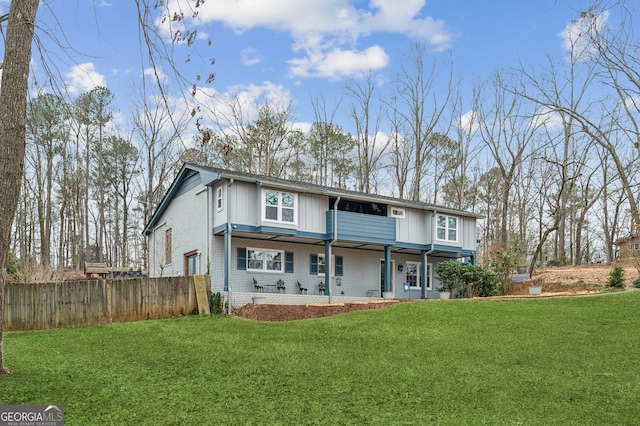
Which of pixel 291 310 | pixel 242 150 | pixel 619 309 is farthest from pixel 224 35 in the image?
pixel 242 150

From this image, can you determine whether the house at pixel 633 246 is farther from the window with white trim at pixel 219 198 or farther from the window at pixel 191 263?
the window at pixel 191 263

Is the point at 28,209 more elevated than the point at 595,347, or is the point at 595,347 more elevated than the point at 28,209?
the point at 28,209

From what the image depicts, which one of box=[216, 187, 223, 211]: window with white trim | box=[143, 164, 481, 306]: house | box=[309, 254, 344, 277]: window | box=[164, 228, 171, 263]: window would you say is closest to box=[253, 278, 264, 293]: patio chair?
box=[143, 164, 481, 306]: house

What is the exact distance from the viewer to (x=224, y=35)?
5.91 meters

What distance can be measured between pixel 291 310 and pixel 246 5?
40.7ft

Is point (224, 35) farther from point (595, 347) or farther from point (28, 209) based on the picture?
point (28, 209)

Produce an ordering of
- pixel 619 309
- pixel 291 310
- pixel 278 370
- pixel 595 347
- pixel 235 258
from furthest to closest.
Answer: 1. pixel 235 258
2. pixel 291 310
3. pixel 619 309
4. pixel 595 347
5. pixel 278 370

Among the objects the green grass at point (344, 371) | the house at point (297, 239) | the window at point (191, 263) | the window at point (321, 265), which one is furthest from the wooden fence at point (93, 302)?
the window at point (321, 265)

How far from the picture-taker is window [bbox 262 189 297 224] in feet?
65.2

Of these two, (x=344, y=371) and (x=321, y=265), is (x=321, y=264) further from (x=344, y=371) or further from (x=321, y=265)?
(x=344, y=371)

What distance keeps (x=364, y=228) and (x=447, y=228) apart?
5074mm

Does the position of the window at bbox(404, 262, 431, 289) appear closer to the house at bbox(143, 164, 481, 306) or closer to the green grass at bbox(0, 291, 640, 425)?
the house at bbox(143, 164, 481, 306)

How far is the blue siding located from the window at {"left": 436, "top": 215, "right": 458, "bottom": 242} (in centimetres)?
293

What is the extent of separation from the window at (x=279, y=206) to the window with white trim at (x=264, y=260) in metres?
1.70
